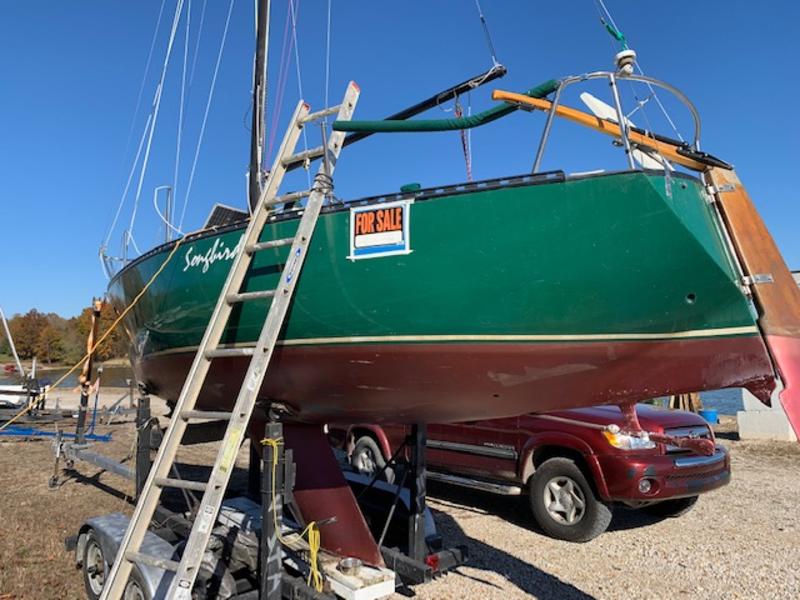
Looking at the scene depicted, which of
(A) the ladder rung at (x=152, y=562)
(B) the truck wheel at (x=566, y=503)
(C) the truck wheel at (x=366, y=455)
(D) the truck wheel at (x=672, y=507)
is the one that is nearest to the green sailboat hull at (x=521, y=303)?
(A) the ladder rung at (x=152, y=562)

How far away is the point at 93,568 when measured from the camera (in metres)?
4.12

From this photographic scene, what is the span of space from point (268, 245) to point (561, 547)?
3996mm

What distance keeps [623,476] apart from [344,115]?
Result: 395cm

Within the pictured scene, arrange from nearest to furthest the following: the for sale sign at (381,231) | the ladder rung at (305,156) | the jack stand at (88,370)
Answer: the for sale sign at (381,231), the ladder rung at (305,156), the jack stand at (88,370)

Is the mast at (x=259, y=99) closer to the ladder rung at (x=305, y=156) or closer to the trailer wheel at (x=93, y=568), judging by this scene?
the ladder rung at (x=305, y=156)

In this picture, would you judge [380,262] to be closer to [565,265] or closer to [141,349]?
[565,265]

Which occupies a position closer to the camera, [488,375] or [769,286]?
[769,286]

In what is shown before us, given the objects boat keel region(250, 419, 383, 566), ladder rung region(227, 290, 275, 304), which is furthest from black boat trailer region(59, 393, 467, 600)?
ladder rung region(227, 290, 275, 304)

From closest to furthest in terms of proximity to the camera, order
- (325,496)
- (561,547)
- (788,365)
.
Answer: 1. (788,365)
2. (325,496)
3. (561,547)

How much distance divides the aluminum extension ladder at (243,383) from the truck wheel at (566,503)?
138 inches

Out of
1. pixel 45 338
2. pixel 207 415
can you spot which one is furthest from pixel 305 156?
pixel 45 338

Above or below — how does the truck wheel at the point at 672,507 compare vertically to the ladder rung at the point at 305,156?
below

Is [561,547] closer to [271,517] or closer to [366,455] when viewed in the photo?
[366,455]

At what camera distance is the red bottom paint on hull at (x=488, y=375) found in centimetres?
282
